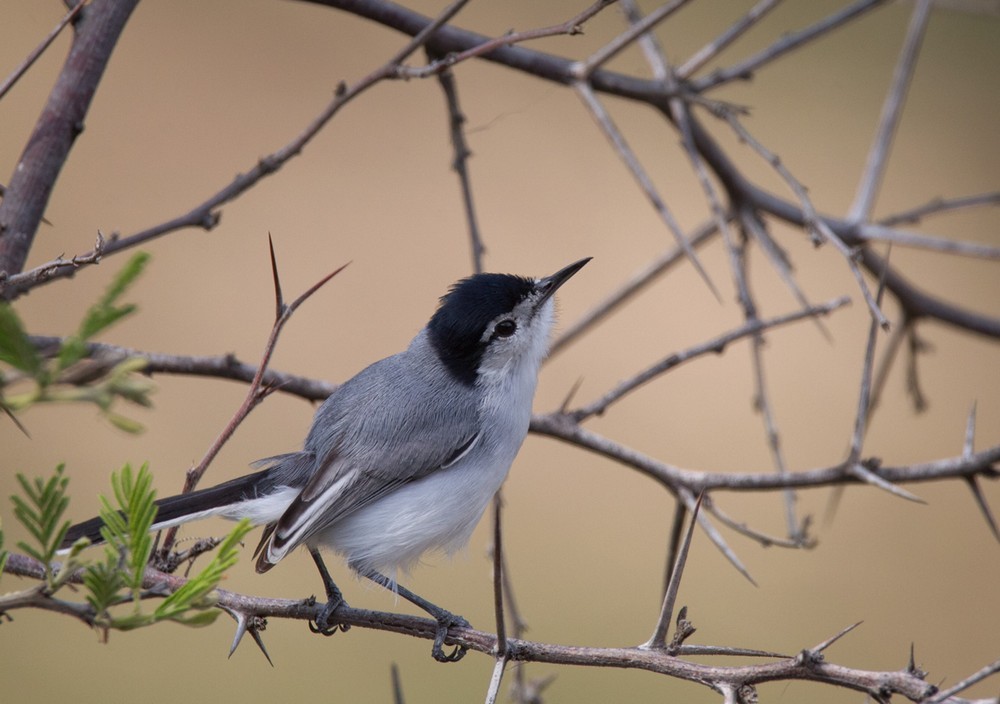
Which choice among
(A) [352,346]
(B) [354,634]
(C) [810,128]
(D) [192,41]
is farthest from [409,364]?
(C) [810,128]

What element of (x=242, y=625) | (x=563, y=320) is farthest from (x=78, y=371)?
(x=563, y=320)

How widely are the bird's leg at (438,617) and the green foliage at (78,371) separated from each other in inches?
29.3

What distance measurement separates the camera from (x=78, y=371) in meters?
0.67

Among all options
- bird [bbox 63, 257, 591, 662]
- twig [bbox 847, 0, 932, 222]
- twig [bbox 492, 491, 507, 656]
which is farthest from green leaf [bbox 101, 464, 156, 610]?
twig [bbox 847, 0, 932, 222]

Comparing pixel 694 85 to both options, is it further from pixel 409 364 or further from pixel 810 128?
pixel 810 128

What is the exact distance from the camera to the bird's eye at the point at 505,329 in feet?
6.62

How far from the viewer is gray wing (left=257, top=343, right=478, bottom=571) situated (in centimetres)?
175

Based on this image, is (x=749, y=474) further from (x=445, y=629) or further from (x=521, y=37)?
(x=521, y=37)

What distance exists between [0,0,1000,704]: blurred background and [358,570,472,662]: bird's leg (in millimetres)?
1938

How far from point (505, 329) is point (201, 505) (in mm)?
Answer: 711

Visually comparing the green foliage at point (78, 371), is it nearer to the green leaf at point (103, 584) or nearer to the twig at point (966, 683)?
the green leaf at point (103, 584)

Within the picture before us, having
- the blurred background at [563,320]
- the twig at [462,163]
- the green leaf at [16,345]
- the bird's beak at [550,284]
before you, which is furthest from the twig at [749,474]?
the blurred background at [563,320]

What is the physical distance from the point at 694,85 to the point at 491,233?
2.62 meters

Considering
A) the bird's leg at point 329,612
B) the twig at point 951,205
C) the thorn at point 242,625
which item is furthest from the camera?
the twig at point 951,205
